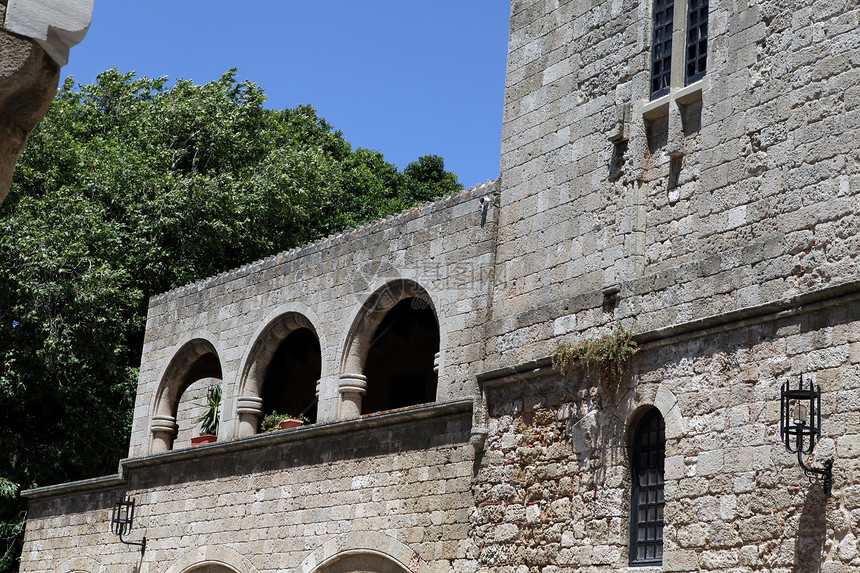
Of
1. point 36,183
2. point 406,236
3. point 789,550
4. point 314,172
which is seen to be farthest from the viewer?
point 314,172

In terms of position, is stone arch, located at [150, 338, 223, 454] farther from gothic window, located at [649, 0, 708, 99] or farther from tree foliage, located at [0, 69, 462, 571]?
gothic window, located at [649, 0, 708, 99]

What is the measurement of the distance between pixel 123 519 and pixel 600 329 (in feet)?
28.9

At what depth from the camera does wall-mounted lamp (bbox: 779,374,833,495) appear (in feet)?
25.8

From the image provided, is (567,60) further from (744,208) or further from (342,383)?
(342,383)

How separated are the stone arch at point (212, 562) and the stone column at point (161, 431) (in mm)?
2046

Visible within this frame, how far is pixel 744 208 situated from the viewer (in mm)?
9023

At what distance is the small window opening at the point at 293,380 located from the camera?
17969 mm

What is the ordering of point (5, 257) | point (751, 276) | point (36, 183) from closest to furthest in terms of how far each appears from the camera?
point (751, 276), point (5, 257), point (36, 183)

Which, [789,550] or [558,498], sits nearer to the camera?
[789,550]

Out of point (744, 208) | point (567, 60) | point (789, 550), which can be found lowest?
point (789, 550)

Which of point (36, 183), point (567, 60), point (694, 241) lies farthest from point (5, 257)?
point (694, 241)

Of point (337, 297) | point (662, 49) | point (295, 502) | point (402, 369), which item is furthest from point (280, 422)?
point (662, 49)

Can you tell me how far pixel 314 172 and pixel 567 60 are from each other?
1439 cm

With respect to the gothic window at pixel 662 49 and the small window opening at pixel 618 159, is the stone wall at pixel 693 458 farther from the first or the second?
the gothic window at pixel 662 49
